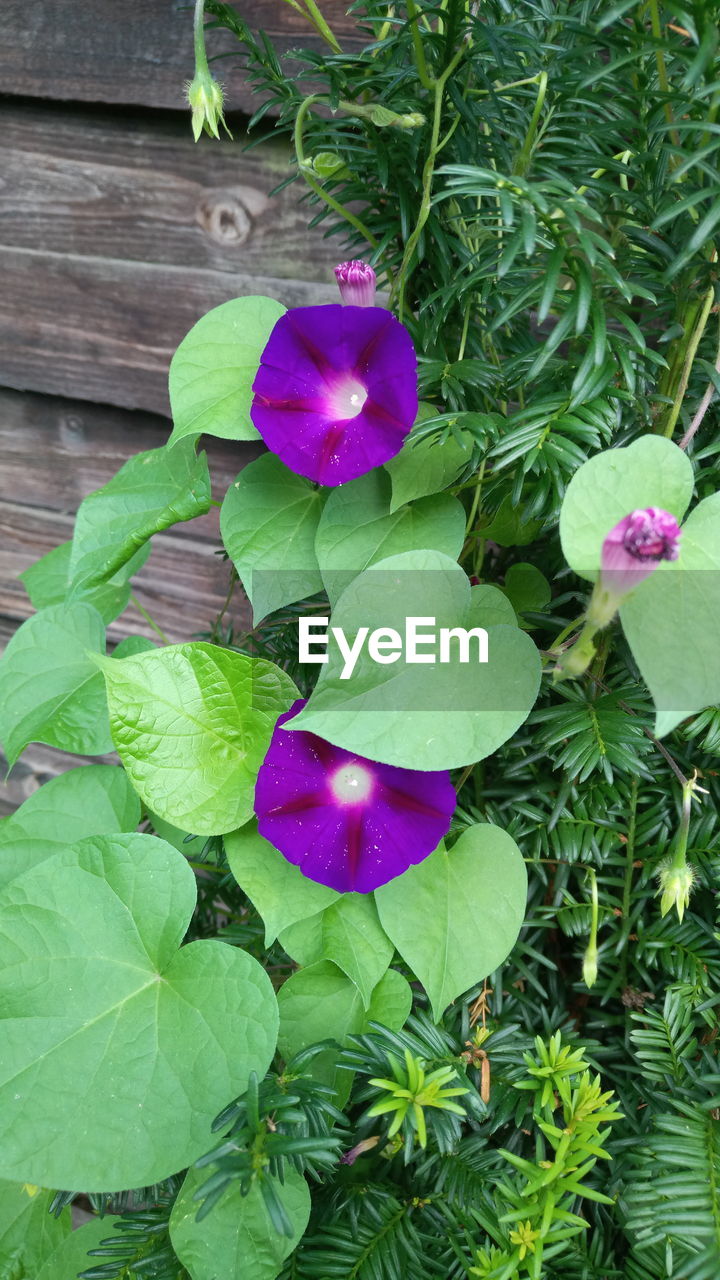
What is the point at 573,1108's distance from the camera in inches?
16.2

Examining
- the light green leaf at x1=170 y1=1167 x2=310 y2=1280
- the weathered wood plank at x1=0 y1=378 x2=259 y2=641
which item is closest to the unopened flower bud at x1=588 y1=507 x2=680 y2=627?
the light green leaf at x1=170 y1=1167 x2=310 y2=1280

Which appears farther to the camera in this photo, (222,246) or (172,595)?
(172,595)

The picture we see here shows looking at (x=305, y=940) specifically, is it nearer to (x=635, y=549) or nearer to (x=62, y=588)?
(x=635, y=549)

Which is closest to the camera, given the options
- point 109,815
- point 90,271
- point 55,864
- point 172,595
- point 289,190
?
point 55,864

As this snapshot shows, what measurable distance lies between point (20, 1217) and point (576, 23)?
748mm

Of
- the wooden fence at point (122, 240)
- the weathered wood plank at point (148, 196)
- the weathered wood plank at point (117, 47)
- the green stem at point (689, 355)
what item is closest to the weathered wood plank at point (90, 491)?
the wooden fence at point (122, 240)

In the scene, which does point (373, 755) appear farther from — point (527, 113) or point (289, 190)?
point (289, 190)

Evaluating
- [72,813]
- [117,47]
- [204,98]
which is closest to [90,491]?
[117,47]

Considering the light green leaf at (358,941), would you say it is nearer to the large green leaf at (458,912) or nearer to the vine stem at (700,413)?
the large green leaf at (458,912)

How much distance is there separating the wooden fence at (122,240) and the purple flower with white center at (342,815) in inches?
19.4

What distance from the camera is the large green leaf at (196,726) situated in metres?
0.46


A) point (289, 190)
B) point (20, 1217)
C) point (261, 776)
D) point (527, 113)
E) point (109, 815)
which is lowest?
point (20, 1217)

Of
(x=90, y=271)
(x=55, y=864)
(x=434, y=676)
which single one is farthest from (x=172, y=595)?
(x=434, y=676)

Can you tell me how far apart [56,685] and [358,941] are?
0.98 feet
